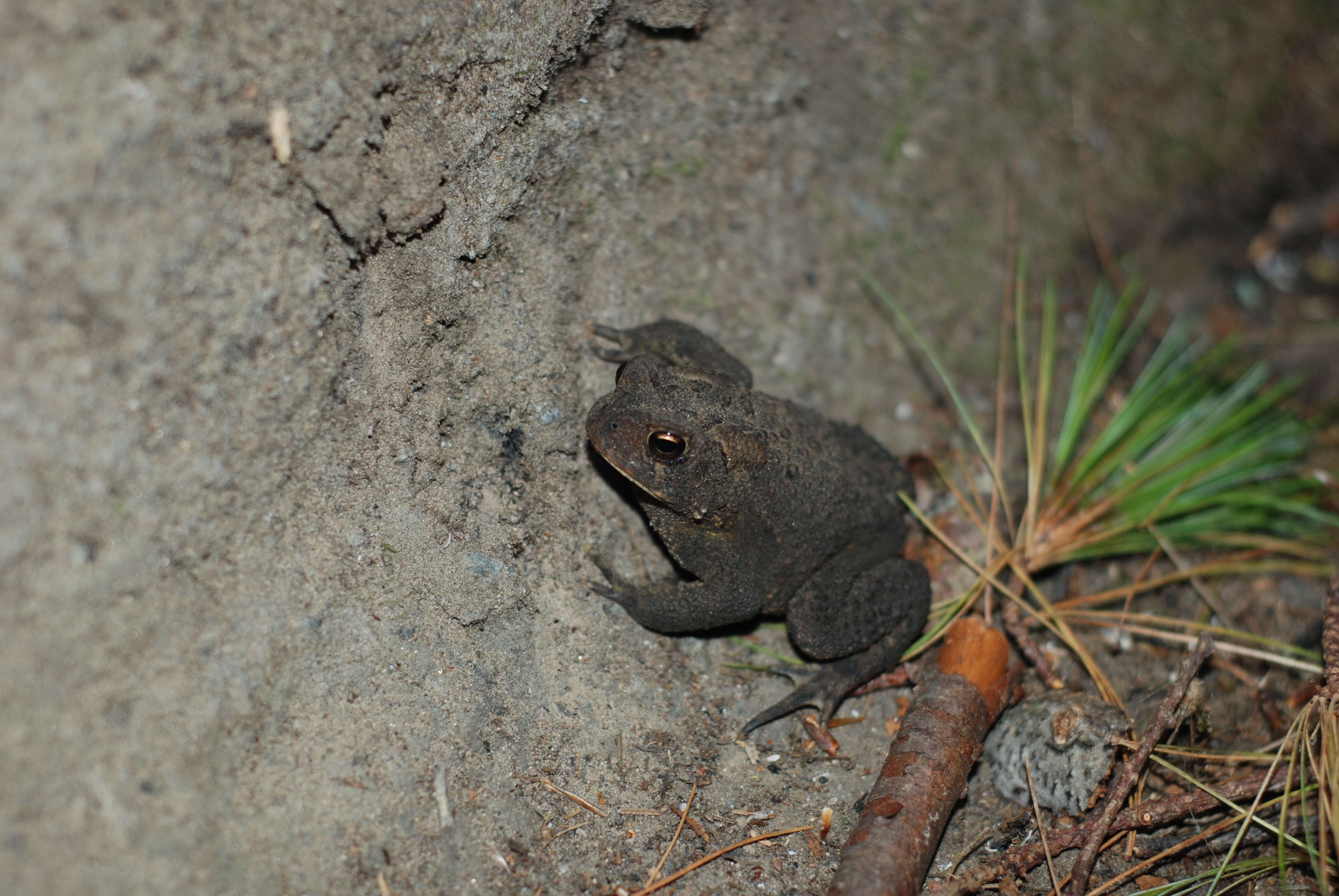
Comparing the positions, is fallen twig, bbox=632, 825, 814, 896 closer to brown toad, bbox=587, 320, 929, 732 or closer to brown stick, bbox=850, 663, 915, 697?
brown toad, bbox=587, 320, 929, 732

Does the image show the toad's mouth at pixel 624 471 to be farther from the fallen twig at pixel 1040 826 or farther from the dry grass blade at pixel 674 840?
the fallen twig at pixel 1040 826

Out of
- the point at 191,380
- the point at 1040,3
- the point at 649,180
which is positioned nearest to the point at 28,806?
the point at 191,380

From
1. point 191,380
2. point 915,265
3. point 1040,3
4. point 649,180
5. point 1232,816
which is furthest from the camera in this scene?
point 1040,3

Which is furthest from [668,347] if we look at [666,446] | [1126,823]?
[1126,823]

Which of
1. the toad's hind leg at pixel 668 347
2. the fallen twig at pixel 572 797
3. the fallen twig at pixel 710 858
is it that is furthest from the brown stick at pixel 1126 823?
the toad's hind leg at pixel 668 347

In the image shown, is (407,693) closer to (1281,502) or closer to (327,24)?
(327,24)

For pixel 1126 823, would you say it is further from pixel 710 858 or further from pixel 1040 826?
pixel 710 858

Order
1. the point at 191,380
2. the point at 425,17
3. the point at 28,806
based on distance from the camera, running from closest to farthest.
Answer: the point at 28,806, the point at 191,380, the point at 425,17

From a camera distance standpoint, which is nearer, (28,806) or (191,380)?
(28,806)
